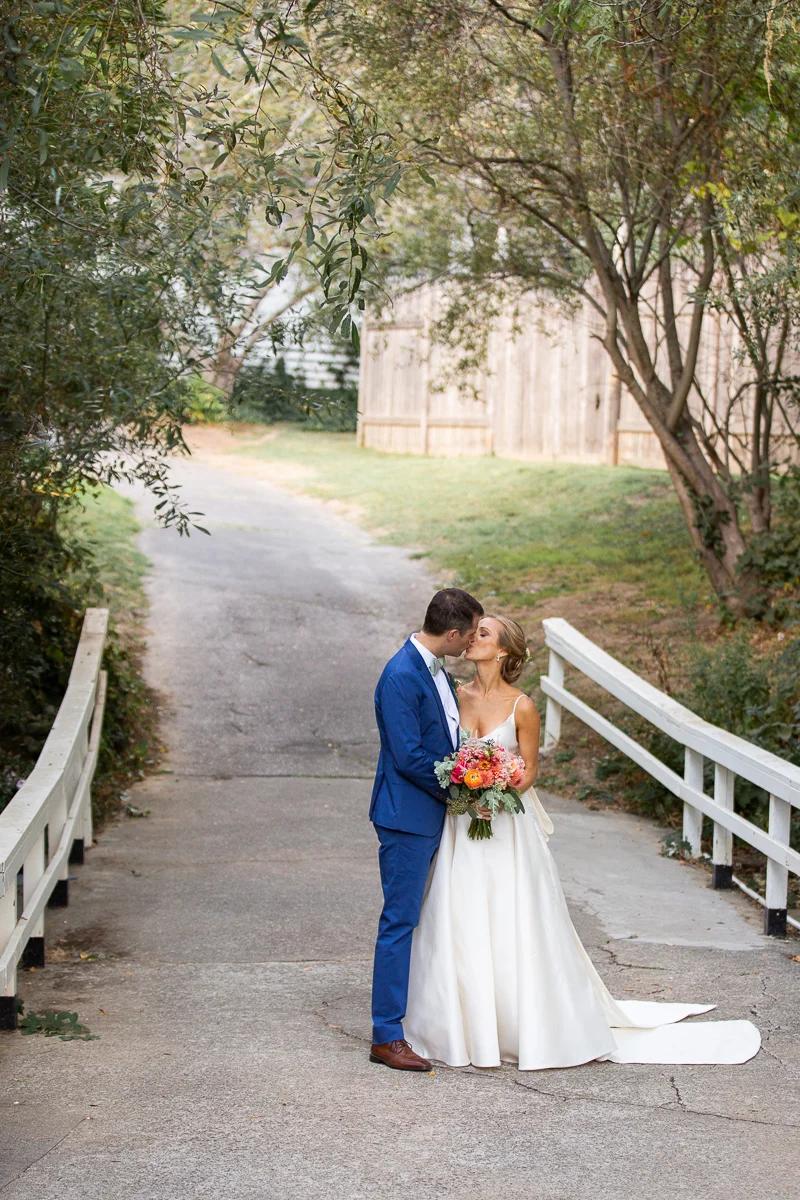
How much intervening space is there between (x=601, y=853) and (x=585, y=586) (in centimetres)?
704

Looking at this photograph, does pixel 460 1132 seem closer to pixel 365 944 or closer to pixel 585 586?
pixel 365 944

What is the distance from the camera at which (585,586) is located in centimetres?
1445

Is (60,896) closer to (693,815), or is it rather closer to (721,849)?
(721,849)

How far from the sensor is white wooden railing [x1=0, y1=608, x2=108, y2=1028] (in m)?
4.63

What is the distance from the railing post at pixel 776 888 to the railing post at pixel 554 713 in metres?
4.09

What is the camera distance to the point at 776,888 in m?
6.12

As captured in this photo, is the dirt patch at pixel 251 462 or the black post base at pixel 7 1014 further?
the dirt patch at pixel 251 462

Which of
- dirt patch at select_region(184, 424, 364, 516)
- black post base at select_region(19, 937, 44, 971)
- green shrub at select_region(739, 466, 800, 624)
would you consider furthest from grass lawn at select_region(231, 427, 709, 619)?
black post base at select_region(19, 937, 44, 971)

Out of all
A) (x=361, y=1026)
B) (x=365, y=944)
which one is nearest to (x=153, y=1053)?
(x=361, y=1026)

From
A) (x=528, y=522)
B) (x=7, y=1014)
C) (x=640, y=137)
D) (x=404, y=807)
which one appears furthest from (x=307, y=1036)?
(x=528, y=522)

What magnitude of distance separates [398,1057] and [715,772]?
3.38 m

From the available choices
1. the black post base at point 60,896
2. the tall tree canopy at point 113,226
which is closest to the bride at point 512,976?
the tall tree canopy at point 113,226

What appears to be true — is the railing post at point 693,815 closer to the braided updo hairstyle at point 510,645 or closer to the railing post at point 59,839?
the braided updo hairstyle at point 510,645

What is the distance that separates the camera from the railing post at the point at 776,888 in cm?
602
